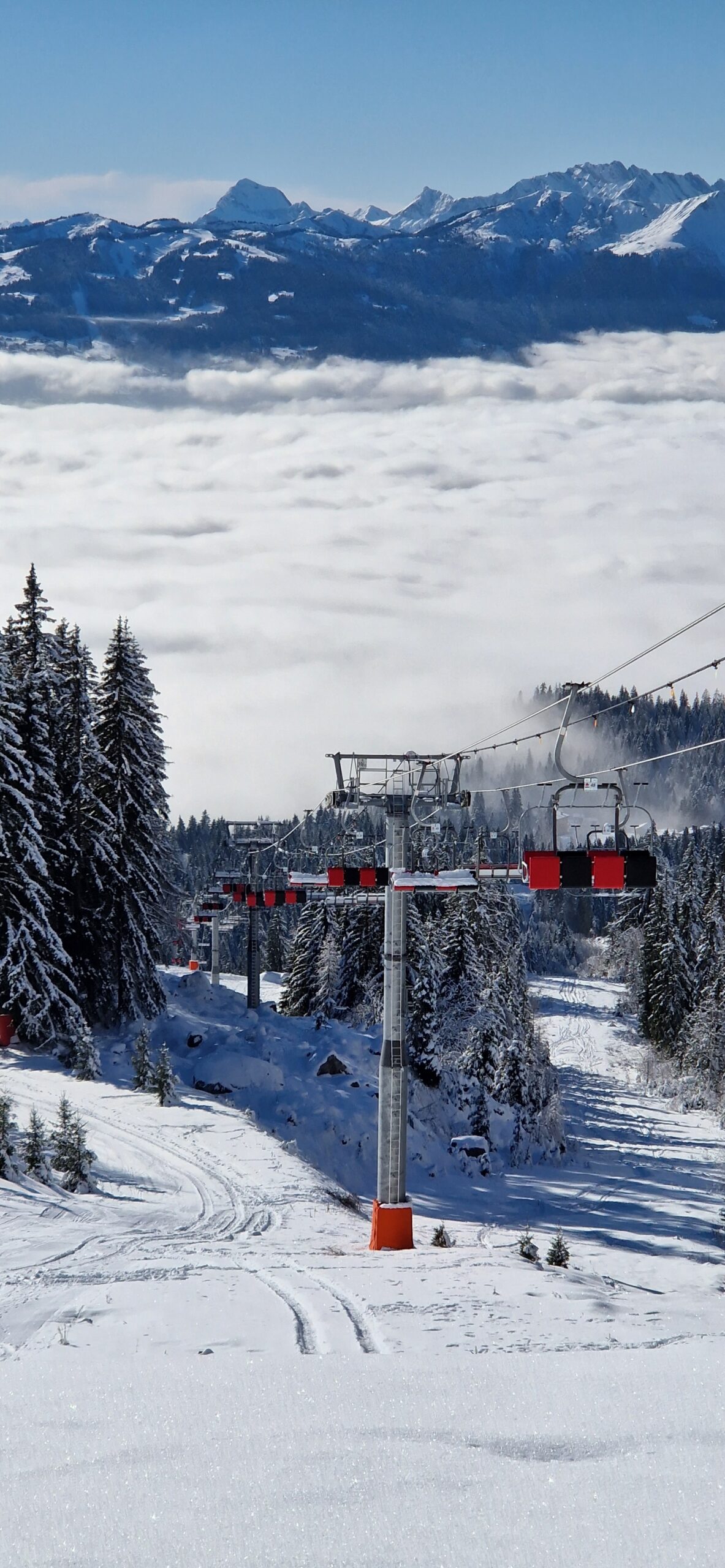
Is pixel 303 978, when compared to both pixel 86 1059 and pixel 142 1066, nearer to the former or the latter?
pixel 142 1066

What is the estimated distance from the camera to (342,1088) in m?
39.7

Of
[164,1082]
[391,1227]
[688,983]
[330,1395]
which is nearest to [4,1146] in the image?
[391,1227]

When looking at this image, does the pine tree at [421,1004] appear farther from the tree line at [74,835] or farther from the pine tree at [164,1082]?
the pine tree at [164,1082]

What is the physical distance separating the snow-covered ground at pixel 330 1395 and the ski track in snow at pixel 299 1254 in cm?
7

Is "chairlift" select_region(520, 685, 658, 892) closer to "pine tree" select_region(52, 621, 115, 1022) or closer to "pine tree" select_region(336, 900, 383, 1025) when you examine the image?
"pine tree" select_region(52, 621, 115, 1022)

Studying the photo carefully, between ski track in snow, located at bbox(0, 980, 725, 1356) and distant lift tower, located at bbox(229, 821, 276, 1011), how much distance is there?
13691mm

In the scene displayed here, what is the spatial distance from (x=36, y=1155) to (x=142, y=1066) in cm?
1226

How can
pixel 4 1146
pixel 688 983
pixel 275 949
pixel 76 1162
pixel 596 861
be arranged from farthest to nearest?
pixel 275 949 → pixel 688 983 → pixel 76 1162 → pixel 4 1146 → pixel 596 861

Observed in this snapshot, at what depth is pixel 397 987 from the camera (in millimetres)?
20656

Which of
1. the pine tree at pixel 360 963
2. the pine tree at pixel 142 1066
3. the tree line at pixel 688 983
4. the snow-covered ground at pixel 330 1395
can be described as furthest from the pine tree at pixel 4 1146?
the tree line at pixel 688 983

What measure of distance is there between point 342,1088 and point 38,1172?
20005mm

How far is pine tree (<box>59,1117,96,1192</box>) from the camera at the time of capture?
20.8 m

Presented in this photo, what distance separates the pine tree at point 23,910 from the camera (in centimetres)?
3419

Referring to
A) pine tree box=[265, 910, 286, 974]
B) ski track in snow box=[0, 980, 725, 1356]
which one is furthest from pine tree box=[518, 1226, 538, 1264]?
pine tree box=[265, 910, 286, 974]
